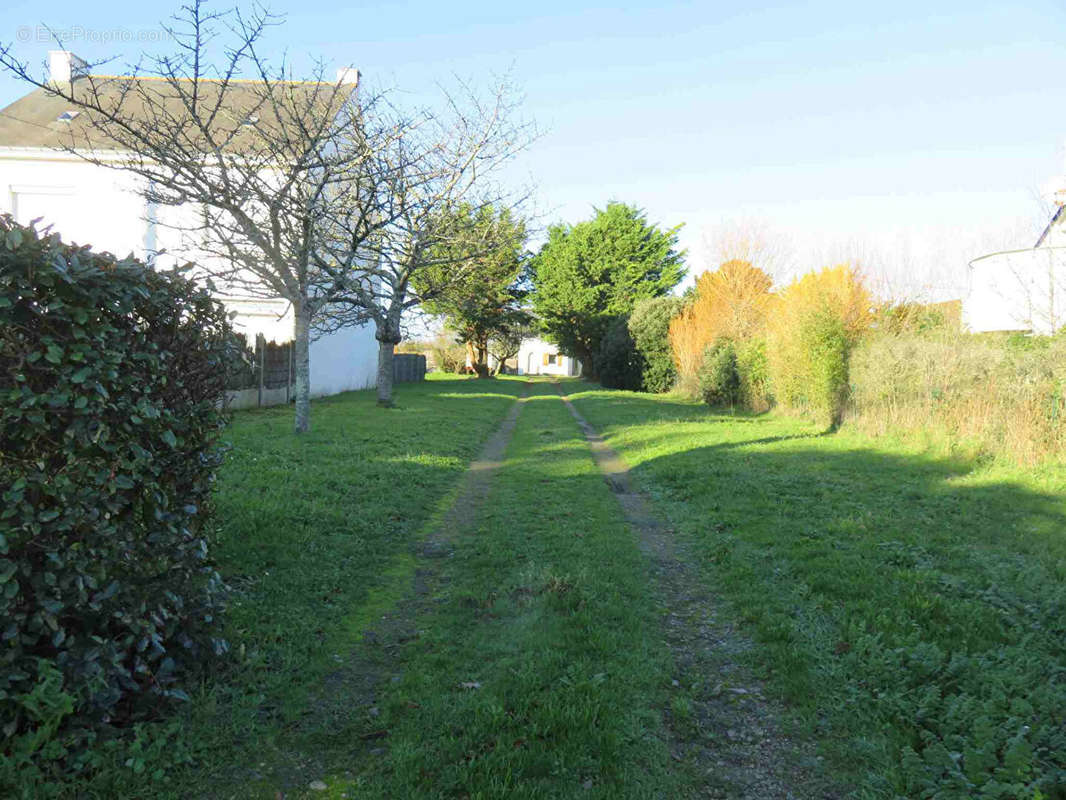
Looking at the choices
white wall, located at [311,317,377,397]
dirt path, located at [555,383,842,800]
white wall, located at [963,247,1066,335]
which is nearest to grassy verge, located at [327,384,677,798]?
dirt path, located at [555,383,842,800]

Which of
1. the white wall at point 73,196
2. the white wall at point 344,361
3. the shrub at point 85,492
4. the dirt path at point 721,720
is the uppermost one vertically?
the white wall at point 73,196

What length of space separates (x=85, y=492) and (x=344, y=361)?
2550 cm

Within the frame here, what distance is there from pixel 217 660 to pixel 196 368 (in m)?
1.54

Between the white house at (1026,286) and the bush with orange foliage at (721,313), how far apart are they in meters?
6.35

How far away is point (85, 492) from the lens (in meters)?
2.72

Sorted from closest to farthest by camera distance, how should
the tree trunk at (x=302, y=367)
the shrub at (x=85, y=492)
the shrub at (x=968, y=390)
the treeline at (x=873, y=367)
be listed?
the shrub at (x=85, y=492), the shrub at (x=968, y=390), the treeline at (x=873, y=367), the tree trunk at (x=302, y=367)

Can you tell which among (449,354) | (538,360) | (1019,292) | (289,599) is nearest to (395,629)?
(289,599)

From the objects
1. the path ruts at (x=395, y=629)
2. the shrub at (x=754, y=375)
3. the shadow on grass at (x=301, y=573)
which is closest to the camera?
the shadow on grass at (x=301, y=573)

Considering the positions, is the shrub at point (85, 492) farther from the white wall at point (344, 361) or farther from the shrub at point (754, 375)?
the white wall at point (344, 361)

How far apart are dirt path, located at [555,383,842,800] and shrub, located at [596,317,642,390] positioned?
94.3 ft

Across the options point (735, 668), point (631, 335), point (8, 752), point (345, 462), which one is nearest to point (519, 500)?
point (345, 462)

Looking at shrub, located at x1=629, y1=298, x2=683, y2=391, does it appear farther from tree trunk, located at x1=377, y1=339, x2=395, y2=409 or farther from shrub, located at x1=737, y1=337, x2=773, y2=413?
tree trunk, located at x1=377, y1=339, x2=395, y2=409

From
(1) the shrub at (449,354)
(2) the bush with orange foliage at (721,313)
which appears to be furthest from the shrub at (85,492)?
(1) the shrub at (449,354)

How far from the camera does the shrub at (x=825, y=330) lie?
585 inches
